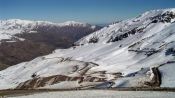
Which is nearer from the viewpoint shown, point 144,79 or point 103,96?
point 103,96

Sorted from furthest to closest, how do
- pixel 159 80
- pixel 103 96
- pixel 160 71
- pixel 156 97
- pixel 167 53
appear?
pixel 167 53 → pixel 160 71 → pixel 159 80 → pixel 103 96 → pixel 156 97

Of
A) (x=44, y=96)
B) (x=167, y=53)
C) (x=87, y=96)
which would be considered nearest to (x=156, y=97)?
(x=87, y=96)

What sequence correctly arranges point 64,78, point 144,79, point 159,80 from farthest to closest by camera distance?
point 64,78, point 144,79, point 159,80

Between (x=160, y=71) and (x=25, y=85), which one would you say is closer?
(x=160, y=71)

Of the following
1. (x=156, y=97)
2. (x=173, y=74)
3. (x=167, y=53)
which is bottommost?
(x=156, y=97)

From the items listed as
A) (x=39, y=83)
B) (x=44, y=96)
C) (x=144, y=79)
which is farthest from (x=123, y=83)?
(x=39, y=83)

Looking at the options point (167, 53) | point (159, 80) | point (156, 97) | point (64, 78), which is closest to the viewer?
point (156, 97)

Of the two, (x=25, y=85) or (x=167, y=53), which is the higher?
(x=167, y=53)

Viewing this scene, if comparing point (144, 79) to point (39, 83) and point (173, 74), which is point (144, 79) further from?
point (39, 83)

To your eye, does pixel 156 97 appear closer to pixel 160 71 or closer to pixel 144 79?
pixel 144 79
